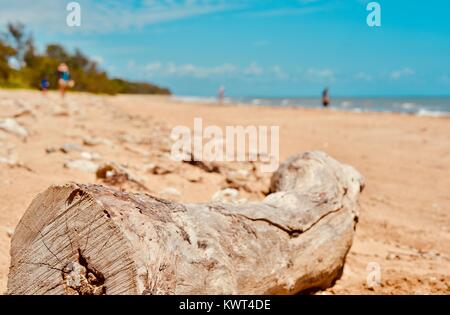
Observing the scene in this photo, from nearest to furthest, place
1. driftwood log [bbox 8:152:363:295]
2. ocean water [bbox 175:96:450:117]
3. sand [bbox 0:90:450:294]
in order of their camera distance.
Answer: driftwood log [bbox 8:152:363:295]
sand [bbox 0:90:450:294]
ocean water [bbox 175:96:450:117]

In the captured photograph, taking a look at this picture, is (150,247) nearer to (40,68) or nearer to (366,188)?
(366,188)

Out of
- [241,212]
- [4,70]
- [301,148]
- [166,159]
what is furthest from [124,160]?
[4,70]

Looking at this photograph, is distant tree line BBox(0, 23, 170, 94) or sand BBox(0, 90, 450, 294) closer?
sand BBox(0, 90, 450, 294)

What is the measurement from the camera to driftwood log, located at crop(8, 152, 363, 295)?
1.94 metres

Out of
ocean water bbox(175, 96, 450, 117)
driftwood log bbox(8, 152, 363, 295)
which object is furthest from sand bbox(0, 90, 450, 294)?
ocean water bbox(175, 96, 450, 117)

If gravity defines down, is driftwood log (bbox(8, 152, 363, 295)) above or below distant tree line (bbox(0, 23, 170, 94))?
below

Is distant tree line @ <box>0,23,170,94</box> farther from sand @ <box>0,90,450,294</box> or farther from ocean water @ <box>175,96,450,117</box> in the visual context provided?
sand @ <box>0,90,450,294</box>

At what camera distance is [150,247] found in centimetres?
200

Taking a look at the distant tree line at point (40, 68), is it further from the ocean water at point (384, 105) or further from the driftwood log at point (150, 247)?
the driftwood log at point (150, 247)

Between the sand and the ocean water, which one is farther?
the ocean water

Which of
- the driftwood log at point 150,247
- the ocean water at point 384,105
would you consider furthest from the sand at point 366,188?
the ocean water at point 384,105

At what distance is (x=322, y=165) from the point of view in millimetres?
4160

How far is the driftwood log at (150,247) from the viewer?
1.94 metres

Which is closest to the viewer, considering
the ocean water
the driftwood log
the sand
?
the driftwood log
